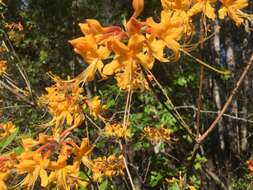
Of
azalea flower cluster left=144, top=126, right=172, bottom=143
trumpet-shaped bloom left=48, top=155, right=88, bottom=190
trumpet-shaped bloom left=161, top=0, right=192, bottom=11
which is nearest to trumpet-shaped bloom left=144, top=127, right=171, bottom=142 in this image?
azalea flower cluster left=144, top=126, right=172, bottom=143

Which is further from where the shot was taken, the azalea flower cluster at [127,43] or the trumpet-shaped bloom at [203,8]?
the trumpet-shaped bloom at [203,8]

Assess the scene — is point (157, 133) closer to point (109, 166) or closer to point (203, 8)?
point (109, 166)

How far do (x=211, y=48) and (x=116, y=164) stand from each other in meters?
6.12

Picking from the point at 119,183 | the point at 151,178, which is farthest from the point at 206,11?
the point at 151,178

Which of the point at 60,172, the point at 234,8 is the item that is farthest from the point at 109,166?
the point at 234,8

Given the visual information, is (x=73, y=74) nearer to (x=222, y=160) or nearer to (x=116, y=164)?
(x=222, y=160)

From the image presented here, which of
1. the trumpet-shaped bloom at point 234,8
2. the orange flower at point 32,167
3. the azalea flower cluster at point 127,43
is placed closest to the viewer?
the azalea flower cluster at point 127,43

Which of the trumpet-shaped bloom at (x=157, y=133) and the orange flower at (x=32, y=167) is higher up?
the orange flower at (x=32, y=167)

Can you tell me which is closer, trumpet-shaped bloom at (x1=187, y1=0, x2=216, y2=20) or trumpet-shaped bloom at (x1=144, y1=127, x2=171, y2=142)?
trumpet-shaped bloom at (x1=187, y1=0, x2=216, y2=20)

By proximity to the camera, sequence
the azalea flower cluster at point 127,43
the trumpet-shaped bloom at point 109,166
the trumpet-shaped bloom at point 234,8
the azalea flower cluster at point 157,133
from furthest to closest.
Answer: the azalea flower cluster at point 157,133
the trumpet-shaped bloom at point 109,166
the trumpet-shaped bloom at point 234,8
the azalea flower cluster at point 127,43

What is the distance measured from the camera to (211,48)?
375 inches

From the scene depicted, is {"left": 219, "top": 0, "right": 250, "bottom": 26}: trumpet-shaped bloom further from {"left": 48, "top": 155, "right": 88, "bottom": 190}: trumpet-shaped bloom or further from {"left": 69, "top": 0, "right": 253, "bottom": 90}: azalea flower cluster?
{"left": 48, "top": 155, "right": 88, "bottom": 190}: trumpet-shaped bloom

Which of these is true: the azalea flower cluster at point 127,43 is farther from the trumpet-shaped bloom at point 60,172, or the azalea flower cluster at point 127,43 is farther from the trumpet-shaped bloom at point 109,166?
the trumpet-shaped bloom at point 109,166

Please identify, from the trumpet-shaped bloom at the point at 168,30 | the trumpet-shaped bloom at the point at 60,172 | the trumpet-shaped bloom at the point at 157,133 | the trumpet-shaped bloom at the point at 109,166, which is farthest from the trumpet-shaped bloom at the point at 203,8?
the trumpet-shaped bloom at the point at 157,133
